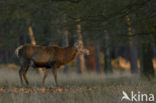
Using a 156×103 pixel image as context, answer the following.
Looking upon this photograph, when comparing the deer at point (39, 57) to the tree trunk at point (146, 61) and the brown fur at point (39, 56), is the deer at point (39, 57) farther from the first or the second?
the tree trunk at point (146, 61)

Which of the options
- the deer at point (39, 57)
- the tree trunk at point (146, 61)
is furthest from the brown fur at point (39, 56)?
the tree trunk at point (146, 61)

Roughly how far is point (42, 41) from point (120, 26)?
2989 mm

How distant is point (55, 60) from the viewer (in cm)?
1303

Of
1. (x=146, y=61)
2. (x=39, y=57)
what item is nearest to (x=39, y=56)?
(x=39, y=57)

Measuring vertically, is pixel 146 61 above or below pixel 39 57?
below

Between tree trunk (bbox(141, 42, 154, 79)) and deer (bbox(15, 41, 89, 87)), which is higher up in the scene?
deer (bbox(15, 41, 89, 87))

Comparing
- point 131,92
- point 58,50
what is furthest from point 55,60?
point 131,92

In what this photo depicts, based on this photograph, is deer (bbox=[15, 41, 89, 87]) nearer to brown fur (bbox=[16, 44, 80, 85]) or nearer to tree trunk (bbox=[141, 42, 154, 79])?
brown fur (bbox=[16, 44, 80, 85])

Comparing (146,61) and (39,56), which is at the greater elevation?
(39,56)

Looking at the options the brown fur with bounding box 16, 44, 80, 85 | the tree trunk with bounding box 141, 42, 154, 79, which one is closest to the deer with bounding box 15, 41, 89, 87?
the brown fur with bounding box 16, 44, 80, 85

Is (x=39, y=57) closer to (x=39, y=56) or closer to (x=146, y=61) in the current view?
(x=39, y=56)

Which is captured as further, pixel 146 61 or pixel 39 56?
pixel 146 61

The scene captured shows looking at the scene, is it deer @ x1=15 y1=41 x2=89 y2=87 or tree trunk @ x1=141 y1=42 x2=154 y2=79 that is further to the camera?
tree trunk @ x1=141 y1=42 x2=154 y2=79

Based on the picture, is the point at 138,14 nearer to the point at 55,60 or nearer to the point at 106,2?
the point at 106,2
